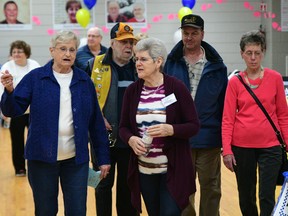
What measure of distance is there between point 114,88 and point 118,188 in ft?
2.62

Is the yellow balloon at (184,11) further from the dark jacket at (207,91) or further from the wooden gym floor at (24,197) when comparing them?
the dark jacket at (207,91)

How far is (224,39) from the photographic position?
12.5 metres

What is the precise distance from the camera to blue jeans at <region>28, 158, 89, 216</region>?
3.40 meters

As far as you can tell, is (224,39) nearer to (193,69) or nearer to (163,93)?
(193,69)

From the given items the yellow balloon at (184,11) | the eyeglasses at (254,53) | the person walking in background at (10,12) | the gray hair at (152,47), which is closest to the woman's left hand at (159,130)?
the gray hair at (152,47)

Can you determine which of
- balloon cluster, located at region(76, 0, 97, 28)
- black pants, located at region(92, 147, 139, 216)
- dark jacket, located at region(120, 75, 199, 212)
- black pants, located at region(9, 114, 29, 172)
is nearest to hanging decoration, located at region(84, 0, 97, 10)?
balloon cluster, located at region(76, 0, 97, 28)

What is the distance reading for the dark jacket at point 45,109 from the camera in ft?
10.9

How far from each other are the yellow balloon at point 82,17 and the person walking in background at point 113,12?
684 millimetres

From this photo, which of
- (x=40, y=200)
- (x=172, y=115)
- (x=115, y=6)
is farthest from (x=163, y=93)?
(x=115, y=6)

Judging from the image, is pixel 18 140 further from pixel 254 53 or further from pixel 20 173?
pixel 254 53

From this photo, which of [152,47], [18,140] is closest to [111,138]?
[152,47]

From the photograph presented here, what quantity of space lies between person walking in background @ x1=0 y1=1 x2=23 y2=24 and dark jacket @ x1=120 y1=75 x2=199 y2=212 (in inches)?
366

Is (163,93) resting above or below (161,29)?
below

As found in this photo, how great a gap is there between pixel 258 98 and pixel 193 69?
1.84ft
